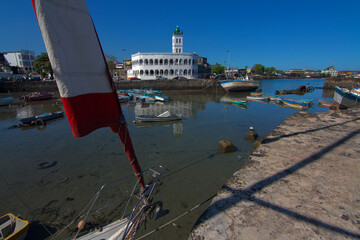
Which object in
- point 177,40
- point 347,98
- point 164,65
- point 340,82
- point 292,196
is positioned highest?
point 177,40

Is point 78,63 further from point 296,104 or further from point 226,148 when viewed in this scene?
point 296,104

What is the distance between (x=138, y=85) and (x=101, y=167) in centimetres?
4237

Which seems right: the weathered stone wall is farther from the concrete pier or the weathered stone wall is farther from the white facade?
the white facade

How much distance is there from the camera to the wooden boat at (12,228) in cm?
481

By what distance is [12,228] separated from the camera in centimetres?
511

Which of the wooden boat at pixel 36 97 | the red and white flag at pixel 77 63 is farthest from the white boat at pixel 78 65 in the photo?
the wooden boat at pixel 36 97

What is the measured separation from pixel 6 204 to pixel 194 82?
166 feet

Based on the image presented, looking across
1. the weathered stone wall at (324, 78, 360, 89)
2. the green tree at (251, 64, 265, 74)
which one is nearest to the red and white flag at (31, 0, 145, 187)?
the weathered stone wall at (324, 78, 360, 89)

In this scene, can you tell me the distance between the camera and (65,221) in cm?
611

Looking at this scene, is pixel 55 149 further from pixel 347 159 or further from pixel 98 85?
pixel 347 159

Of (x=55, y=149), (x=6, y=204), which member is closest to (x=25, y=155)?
(x=55, y=149)

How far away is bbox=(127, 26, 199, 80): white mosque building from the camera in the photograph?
57312mm

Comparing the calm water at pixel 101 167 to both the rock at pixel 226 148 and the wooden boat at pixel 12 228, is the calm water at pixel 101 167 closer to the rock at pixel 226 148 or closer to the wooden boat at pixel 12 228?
the rock at pixel 226 148

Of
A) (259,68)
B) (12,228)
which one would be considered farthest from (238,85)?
(259,68)
